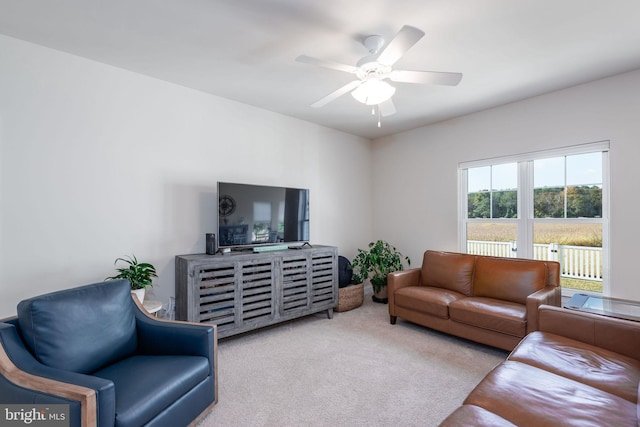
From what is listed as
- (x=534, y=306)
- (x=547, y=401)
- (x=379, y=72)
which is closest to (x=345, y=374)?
(x=547, y=401)

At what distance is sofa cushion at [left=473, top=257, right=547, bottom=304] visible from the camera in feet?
9.53

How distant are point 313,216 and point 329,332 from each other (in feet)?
5.46

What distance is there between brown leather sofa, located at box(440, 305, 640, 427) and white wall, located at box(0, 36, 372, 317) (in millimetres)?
2895

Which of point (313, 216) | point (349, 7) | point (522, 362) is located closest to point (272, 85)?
point (349, 7)

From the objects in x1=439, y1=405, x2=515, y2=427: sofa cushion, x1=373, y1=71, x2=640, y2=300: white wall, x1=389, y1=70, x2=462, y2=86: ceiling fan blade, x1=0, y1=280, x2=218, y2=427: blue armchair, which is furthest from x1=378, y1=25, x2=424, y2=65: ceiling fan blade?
x1=0, y1=280, x2=218, y2=427: blue armchair

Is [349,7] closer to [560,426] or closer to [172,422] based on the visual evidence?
[560,426]

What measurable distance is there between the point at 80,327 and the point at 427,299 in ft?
9.52

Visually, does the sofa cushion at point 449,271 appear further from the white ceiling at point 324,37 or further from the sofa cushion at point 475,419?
the sofa cushion at point 475,419

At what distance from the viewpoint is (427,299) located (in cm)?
314

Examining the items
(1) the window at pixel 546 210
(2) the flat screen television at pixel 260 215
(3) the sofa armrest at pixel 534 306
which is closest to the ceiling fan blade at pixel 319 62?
(2) the flat screen television at pixel 260 215

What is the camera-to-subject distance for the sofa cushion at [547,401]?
1.19 meters

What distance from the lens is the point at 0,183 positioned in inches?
86.9

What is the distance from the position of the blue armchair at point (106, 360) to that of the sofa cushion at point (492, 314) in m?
2.26

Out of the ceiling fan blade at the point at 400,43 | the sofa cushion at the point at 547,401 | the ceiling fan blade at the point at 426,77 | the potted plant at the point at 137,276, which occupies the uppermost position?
the ceiling fan blade at the point at 400,43
